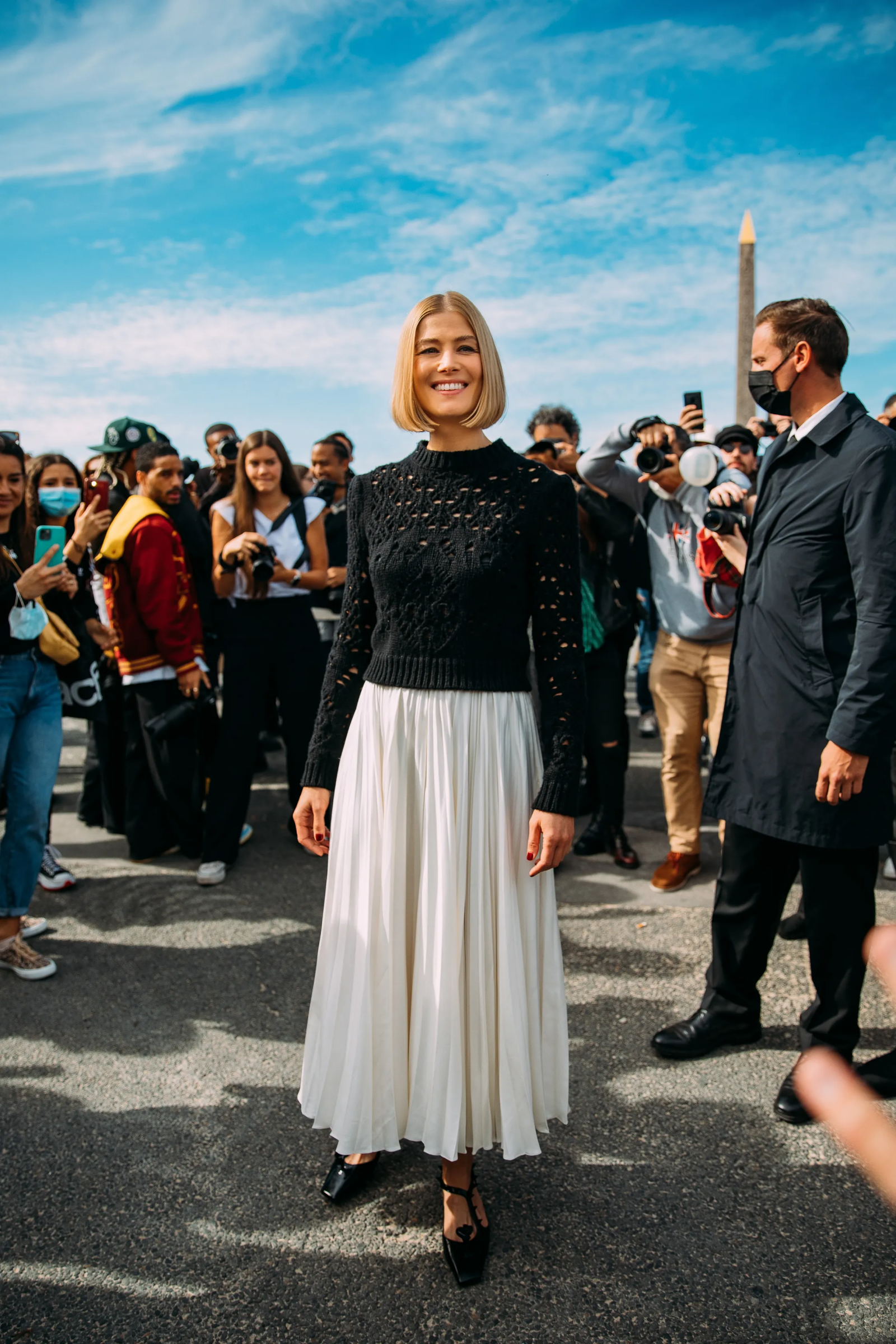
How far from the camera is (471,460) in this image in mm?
2281

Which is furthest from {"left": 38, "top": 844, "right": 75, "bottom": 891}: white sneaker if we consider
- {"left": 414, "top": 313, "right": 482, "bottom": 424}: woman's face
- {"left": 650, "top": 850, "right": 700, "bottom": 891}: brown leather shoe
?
{"left": 414, "top": 313, "right": 482, "bottom": 424}: woman's face

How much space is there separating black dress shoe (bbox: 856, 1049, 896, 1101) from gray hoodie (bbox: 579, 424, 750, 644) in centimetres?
199

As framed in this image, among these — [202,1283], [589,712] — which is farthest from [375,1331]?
[589,712]

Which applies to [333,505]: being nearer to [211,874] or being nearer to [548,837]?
[211,874]

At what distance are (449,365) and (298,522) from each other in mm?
3244

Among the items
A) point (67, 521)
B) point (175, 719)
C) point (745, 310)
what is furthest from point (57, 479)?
point (745, 310)

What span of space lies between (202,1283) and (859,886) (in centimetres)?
215

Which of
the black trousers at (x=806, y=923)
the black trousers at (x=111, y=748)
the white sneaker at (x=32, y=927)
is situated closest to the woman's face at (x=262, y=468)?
the black trousers at (x=111, y=748)

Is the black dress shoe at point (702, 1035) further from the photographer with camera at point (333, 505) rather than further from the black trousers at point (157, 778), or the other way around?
the photographer with camera at point (333, 505)

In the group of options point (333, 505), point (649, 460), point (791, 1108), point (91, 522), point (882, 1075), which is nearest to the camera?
point (791, 1108)

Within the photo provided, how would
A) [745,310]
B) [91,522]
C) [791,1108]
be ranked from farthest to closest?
[745,310] → [91,522] → [791,1108]

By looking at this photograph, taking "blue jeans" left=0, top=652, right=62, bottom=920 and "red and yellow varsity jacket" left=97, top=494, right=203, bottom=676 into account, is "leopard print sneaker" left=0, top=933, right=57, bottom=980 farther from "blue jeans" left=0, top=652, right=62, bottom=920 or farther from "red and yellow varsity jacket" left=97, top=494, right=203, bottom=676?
"red and yellow varsity jacket" left=97, top=494, right=203, bottom=676

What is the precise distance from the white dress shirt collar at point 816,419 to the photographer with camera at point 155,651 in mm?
3220

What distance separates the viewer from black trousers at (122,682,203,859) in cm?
512
